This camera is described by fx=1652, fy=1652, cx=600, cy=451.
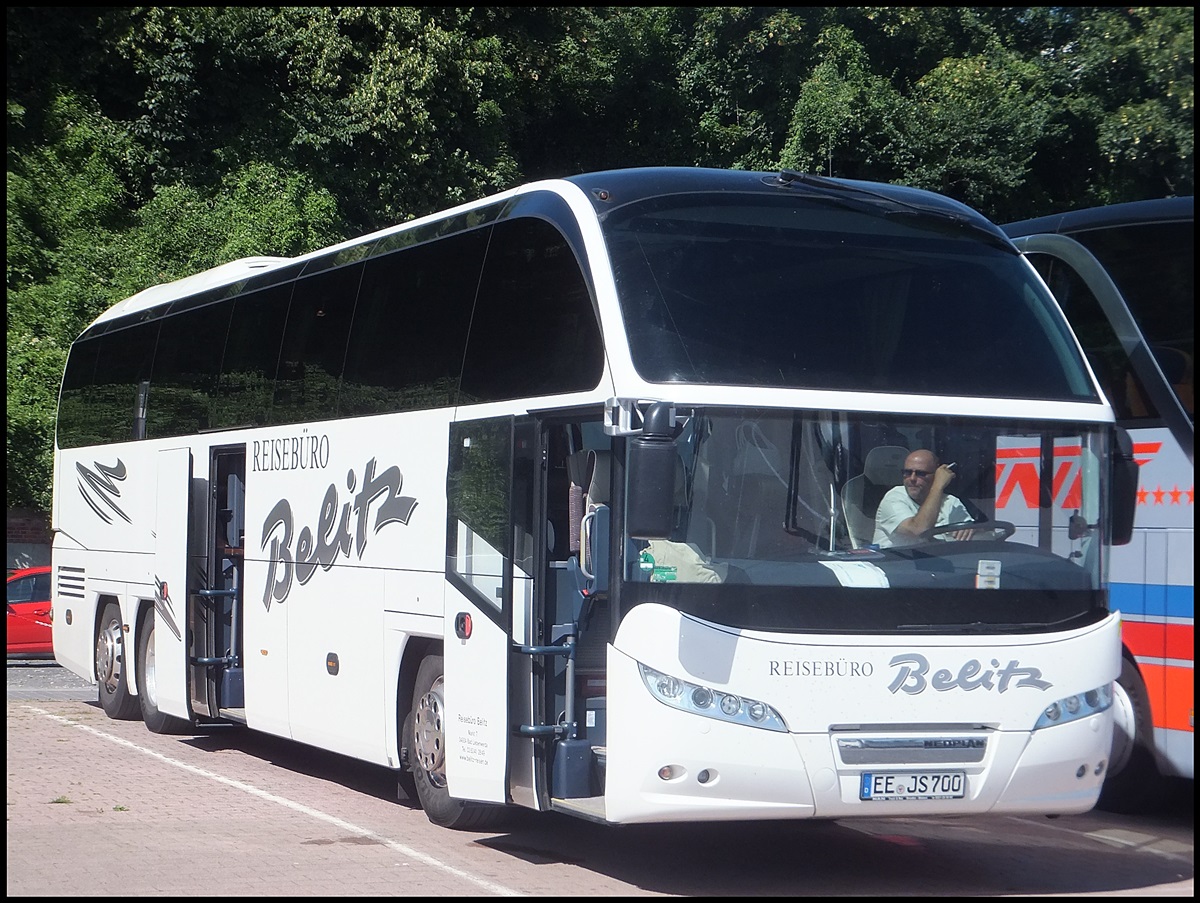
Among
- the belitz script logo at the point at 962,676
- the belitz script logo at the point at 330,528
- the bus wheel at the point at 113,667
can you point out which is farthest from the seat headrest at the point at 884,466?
the bus wheel at the point at 113,667

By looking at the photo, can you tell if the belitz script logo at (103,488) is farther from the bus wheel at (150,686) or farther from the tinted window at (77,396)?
the bus wheel at (150,686)

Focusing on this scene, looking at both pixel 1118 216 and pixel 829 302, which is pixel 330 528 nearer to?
pixel 829 302

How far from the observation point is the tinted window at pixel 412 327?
409 inches

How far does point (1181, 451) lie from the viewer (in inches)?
401

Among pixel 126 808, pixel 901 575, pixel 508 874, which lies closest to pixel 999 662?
pixel 901 575

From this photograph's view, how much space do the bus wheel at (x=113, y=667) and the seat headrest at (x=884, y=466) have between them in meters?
10.2

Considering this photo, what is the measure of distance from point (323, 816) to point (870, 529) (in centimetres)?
454

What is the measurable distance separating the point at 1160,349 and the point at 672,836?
4.39 meters

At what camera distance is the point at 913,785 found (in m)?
8.18

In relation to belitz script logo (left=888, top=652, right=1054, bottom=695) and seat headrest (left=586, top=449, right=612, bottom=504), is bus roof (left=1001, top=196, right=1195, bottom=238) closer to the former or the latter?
belitz script logo (left=888, top=652, right=1054, bottom=695)

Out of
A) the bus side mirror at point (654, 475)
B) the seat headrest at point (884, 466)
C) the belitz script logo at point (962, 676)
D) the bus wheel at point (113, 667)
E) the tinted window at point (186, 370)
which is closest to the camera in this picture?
the bus side mirror at point (654, 475)

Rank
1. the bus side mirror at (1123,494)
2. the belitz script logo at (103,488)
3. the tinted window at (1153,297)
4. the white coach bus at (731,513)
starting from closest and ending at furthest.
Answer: the white coach bus at (731,513) → the bus side mirror at (1123,494) → the tinted window at (1153,297) → the belitz script logo at (103,488)

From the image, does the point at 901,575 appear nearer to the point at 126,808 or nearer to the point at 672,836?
the point at 672,836

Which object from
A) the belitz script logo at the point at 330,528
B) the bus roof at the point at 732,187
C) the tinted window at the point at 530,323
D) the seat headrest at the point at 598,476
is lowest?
the belitz script logo at the point at 330,528
